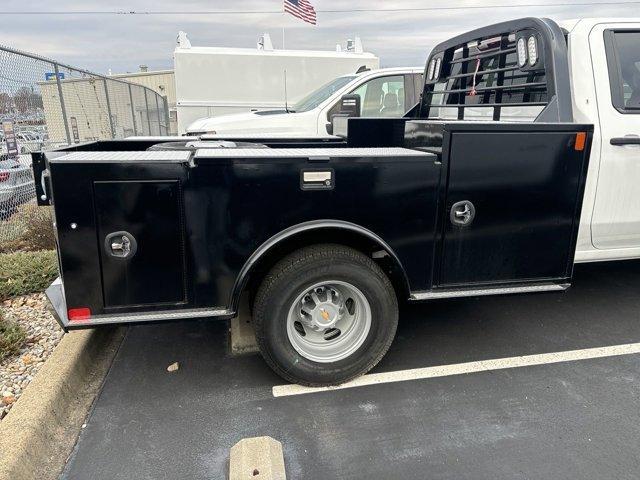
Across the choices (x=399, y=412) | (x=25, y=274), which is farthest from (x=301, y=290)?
(x=25, y=274)

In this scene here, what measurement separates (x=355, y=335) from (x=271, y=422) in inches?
28.2

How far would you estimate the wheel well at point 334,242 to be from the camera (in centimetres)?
292

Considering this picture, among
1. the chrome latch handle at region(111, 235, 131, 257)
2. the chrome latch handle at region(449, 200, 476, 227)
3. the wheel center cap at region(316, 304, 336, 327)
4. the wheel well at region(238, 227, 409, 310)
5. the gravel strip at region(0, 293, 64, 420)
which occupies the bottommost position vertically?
the gravel strip at region(0, 293, 64, 420)

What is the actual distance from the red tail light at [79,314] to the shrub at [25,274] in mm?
1871

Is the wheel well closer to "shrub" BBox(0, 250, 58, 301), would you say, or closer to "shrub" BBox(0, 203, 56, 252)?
"shrub" BBox(0, 250, 58, 301)

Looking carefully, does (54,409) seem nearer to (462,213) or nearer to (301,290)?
(301,290)

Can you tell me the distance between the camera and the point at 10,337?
11.1 ft

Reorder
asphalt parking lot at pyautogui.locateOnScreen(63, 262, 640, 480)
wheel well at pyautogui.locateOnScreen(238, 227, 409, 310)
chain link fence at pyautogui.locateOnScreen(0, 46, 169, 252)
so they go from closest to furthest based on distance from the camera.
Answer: asphalt parking lot at pyautogui.locateOnScreen(63, 262, 640, 480)
wheel well at pyautogui.locateOnScreen(238, 227, 409, 310)
chain link fence at pyautogui.locateOnScreen(0, 46, 169, 252)

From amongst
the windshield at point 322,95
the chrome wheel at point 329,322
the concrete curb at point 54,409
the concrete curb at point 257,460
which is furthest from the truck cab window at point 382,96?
the concrete curb at point 257,460

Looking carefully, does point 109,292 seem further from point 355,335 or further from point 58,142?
point 58,142

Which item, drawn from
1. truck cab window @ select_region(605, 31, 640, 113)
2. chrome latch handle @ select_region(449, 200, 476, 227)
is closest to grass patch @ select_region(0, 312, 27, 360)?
chrome latch handle @ select_region(449, 200, 476, 227)

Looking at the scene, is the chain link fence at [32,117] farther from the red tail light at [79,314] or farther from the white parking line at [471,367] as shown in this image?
the white parking line at [471,367]

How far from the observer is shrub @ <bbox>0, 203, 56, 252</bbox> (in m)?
5.60

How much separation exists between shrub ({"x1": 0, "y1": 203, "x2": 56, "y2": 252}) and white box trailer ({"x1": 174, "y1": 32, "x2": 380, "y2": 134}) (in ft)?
22.3
